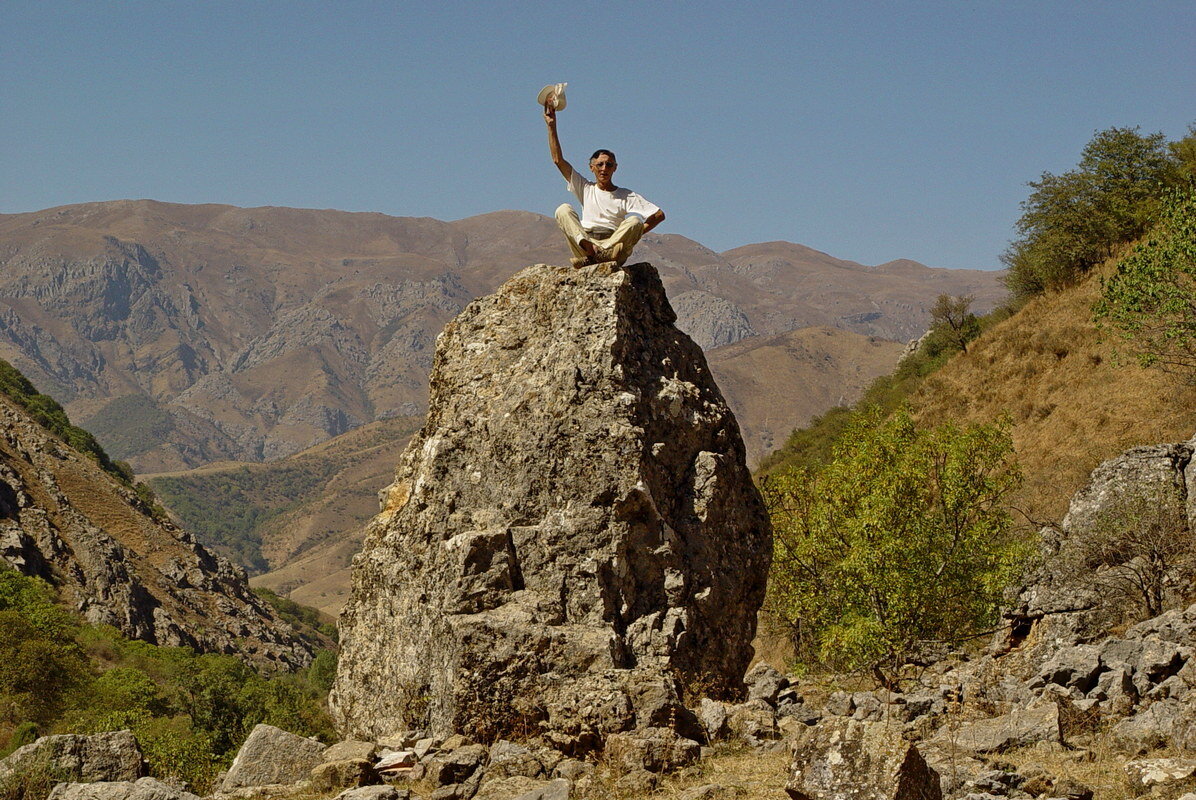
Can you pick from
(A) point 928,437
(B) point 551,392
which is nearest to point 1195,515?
(A) point 928,437

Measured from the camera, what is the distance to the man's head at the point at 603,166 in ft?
45.8

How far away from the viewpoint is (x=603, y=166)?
1398 centimetres

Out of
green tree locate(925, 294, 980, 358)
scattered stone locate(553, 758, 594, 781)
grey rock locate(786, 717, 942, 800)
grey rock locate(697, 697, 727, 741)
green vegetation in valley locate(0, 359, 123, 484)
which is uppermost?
green vegetation in valley locate(0, 359, 123, 484)

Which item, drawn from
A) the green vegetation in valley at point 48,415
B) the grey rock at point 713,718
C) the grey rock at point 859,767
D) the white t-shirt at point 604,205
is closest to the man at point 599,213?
the white t-shirt at point 604,205

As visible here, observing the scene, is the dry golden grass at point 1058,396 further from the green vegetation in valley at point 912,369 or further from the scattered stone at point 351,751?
the scattered stone at point 351,751

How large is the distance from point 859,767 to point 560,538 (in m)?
5.12

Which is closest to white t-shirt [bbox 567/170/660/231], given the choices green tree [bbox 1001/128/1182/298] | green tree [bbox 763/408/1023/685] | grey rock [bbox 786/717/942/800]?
grey rock [bbox 786/717/942/800]

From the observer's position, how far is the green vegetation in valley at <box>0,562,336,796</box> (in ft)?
65.4

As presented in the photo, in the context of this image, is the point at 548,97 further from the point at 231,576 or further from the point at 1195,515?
the point at 231,576

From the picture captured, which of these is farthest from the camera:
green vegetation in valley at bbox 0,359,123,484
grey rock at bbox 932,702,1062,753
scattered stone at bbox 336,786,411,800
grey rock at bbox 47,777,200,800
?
green vegetation in valley at bbox 0,359,123,484

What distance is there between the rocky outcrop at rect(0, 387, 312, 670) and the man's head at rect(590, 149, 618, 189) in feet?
186

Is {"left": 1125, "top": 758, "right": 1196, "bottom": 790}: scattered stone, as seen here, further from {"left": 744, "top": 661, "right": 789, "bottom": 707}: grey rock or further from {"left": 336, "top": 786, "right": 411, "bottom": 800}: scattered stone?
{"left": 336, "top": 786, "right": 411, "bottom": 800}: scattered stone

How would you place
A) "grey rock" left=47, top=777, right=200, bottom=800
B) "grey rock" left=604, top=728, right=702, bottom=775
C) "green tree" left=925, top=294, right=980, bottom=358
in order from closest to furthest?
"grey rock" left=47, top=777, right=200, bottom=800 → "grey rock" left=604, top=728, right=702, bottom=775 → "green tree" left=925, top=294, right=980, bottom=358

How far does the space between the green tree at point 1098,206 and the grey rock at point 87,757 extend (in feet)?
200
